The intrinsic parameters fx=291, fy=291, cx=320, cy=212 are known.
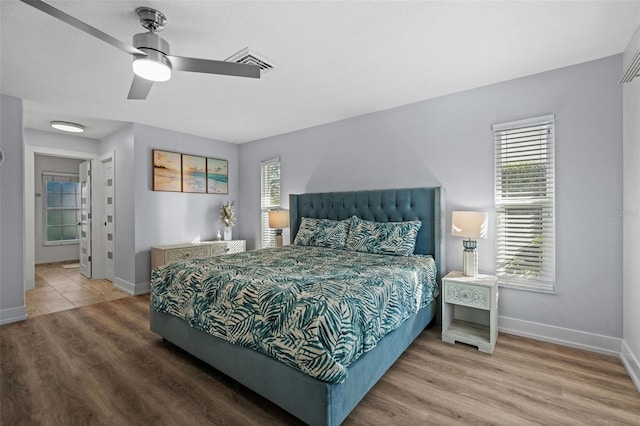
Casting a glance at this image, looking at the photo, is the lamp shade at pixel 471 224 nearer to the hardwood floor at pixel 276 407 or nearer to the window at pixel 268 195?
the hardwood floor at pixel 276 407

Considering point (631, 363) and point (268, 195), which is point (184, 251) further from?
point (631, 363)

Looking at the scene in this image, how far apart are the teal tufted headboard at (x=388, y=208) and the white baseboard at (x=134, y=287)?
7.96ft

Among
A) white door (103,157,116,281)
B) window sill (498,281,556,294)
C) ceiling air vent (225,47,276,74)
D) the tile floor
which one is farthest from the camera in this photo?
white door (103,157,116,281)

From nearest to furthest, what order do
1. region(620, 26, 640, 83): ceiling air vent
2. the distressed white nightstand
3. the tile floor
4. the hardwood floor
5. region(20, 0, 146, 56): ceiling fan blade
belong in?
1. region(20, 0, 146, 56): ceiling fan blade
2. the hardwood floor
3. region(620, 26, 640, 83): ceiling air vent
4. the tile floor
5. the distressed white nightstand

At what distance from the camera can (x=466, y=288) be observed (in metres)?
2.74

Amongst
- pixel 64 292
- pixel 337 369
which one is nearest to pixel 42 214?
pixel 64 292

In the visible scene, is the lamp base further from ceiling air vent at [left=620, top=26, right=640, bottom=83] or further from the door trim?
the door trim

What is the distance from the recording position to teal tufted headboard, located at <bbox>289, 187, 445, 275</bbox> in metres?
A: 3.29

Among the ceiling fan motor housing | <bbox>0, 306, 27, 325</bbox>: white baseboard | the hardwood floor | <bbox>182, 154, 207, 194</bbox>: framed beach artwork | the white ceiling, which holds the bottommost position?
the hardwood floor

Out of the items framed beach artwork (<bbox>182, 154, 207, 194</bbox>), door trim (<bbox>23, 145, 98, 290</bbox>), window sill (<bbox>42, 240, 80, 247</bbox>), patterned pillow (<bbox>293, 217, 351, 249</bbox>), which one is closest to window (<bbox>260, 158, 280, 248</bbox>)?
framed beach artwork (<bbox>182, 154, 207, 194</bbox>)

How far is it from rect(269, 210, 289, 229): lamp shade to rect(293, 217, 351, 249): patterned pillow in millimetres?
588

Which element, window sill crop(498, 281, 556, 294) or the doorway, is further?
the doorway

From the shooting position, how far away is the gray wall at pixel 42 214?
267 inches

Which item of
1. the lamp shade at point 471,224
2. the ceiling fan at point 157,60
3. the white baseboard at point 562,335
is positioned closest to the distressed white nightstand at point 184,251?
the ceiling fan at point 157,60
